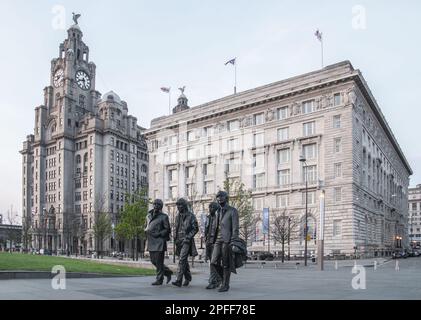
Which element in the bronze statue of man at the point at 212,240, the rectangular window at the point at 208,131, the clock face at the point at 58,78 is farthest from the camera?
the clock face at the point at 58,78

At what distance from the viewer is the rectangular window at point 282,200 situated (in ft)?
241

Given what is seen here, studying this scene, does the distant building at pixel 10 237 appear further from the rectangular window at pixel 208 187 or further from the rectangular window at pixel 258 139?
the rectangular window at pixel 258 139

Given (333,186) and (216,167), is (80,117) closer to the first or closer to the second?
(216,167)

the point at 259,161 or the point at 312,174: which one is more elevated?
the point at 259,161

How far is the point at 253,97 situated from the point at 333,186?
20552 millimetres

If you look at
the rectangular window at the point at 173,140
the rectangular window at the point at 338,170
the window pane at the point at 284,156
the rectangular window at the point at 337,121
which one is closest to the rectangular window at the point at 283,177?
the window pane at the point at 284,156

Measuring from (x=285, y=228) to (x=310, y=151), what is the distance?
12522mm

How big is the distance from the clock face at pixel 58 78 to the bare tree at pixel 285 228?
3306 inches

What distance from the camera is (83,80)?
443 feet

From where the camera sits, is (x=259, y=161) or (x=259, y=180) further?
(x=259, y=161)

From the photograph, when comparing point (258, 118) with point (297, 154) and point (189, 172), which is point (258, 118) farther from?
Result: point (189, 172)

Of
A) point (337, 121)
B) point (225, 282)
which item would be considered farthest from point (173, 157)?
point (225, 282)

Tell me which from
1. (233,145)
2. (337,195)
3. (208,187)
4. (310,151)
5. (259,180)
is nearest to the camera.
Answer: (337,195)
